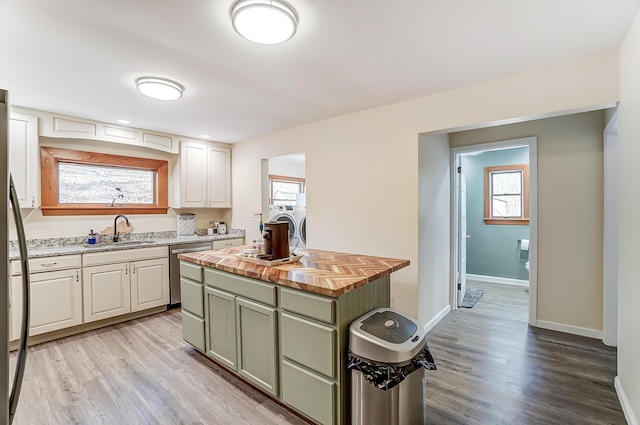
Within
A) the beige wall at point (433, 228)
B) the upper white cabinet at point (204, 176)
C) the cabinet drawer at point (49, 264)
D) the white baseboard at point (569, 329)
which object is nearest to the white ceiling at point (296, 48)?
the beige wall at point (433, 228)

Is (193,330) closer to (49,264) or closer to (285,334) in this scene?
(285,334)

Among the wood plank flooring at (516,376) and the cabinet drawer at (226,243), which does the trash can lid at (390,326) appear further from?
the cabinet drawer at (226,243)

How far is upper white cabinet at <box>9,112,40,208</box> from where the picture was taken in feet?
9.93

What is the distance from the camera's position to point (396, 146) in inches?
120

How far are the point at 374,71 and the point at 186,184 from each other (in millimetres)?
3224

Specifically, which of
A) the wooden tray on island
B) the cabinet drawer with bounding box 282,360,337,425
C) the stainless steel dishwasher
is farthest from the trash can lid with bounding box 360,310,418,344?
the stainless steel dishwasher

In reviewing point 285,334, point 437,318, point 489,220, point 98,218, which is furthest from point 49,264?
point 489,220

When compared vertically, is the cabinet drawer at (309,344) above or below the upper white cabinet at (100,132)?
below

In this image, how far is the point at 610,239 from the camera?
278 centimetres

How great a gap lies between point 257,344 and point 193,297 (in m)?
0.89

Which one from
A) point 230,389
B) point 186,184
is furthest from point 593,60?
point 186,184

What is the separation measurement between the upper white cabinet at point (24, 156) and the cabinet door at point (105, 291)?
0.97m

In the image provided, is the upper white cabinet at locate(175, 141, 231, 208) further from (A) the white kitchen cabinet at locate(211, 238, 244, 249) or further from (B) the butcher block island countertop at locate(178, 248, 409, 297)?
(B) the butcher block island countertop at locate(178, 248, 409, 297)

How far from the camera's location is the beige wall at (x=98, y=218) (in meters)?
3.33
